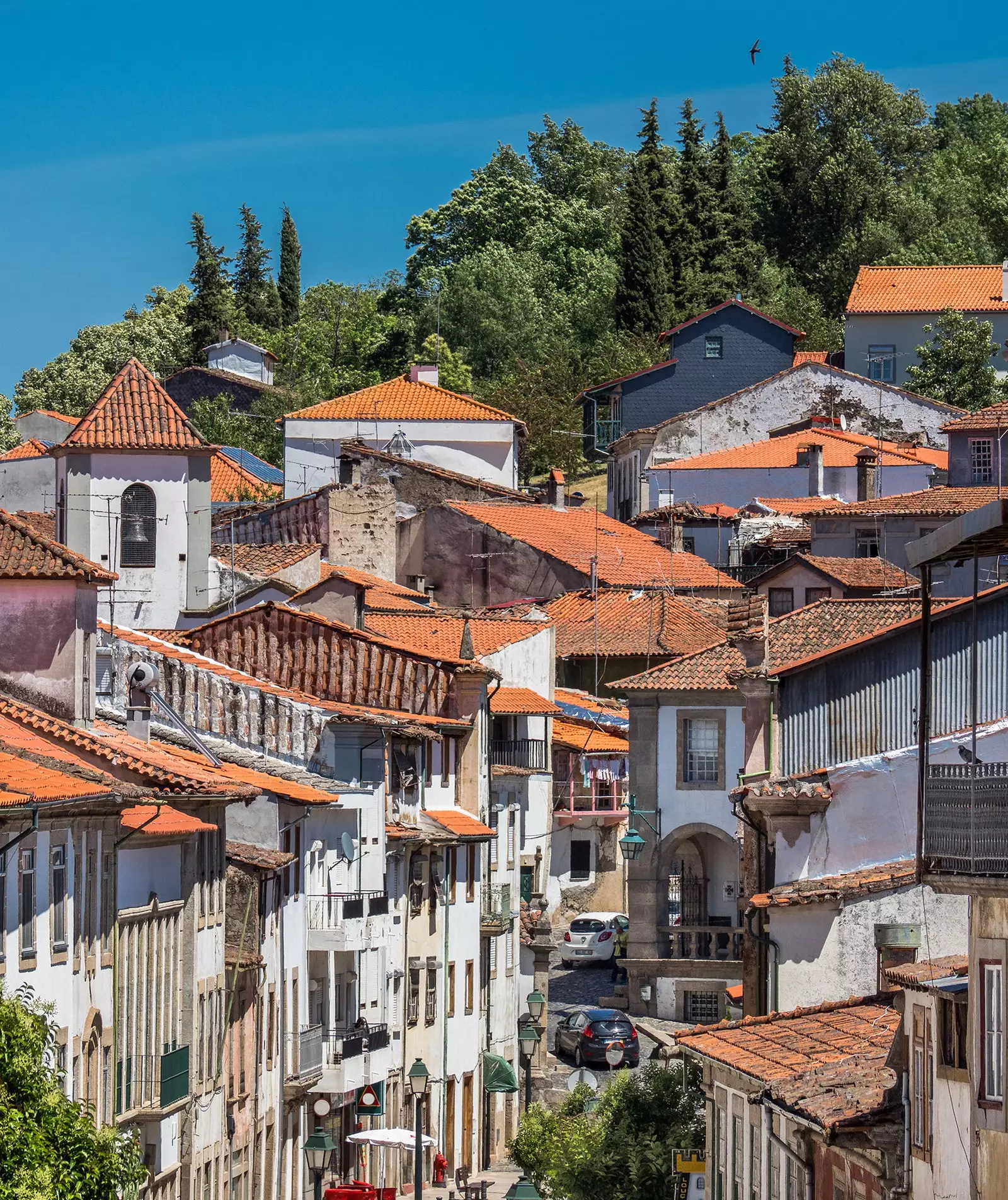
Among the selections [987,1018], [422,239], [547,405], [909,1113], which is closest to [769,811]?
[909,1113]

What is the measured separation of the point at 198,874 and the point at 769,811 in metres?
8.17

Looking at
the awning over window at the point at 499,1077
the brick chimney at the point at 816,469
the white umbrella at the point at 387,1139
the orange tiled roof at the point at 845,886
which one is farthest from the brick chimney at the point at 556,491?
the orange tiled roof at the point at 845,886

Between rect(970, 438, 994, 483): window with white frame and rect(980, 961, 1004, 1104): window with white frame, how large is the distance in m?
55.4

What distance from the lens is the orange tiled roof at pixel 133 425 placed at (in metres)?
Answer: 63.0

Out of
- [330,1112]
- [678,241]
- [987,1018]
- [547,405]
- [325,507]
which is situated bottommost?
[330,1112]

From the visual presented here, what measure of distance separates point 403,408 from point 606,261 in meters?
46.2

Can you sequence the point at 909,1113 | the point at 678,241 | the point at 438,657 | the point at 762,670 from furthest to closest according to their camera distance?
the point at 678,241 < the point at 438,657 < the point at 762,670 < the point at 909,1113

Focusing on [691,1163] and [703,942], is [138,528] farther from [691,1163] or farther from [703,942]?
[691,1163]

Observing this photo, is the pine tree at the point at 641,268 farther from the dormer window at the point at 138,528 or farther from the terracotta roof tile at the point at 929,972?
the terracotta roof tile at the point at 929,972

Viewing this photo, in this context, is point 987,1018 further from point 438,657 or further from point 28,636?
point 438,657

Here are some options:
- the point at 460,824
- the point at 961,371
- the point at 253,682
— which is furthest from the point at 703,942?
the point at 961,371

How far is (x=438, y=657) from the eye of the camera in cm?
5869

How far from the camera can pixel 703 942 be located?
55.2 m

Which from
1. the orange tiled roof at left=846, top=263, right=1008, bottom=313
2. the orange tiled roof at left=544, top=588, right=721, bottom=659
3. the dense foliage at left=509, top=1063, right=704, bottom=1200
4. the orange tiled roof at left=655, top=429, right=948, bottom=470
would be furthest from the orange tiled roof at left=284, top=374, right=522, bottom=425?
the dense foliage at left=509, top=1063, right=704, bottom=1200
